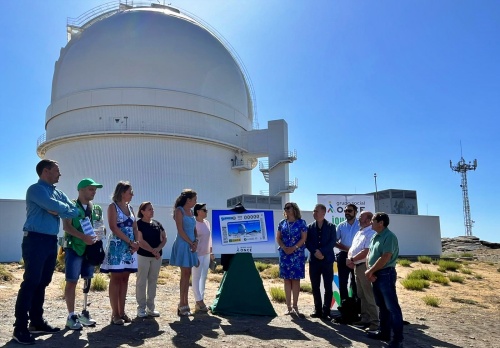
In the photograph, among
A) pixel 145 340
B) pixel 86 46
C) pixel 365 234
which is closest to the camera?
pixel 145 340

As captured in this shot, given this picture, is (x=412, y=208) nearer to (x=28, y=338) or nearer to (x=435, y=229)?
(x=435, y=229)

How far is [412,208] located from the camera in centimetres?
2395

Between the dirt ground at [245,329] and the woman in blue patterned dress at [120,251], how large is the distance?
295 mm

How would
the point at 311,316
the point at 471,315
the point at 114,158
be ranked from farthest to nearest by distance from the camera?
1. the point at 114,158
2. the point at 471,315
3. the point at 311,316

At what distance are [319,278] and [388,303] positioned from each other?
1688 millimetres

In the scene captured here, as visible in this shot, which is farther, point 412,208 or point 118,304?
point 412,208

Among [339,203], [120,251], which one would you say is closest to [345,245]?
[339,203]

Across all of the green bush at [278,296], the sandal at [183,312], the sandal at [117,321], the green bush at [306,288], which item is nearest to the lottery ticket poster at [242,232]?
the sandal at [183,312]

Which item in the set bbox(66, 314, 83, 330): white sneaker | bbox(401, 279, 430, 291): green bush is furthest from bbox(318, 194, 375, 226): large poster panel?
bbox(66, 314, 83, 330): white sneaker

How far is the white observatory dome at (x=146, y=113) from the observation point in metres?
22.9

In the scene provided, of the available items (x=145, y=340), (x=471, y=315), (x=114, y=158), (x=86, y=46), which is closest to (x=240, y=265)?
(x=145, y=340)

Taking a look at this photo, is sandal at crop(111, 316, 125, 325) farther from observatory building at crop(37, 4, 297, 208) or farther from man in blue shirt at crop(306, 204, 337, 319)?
observatory building at crop(37, 4, 297, 208)

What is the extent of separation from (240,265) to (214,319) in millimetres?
1031

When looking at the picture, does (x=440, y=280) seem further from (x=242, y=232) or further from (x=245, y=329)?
(x=245, y=329)
